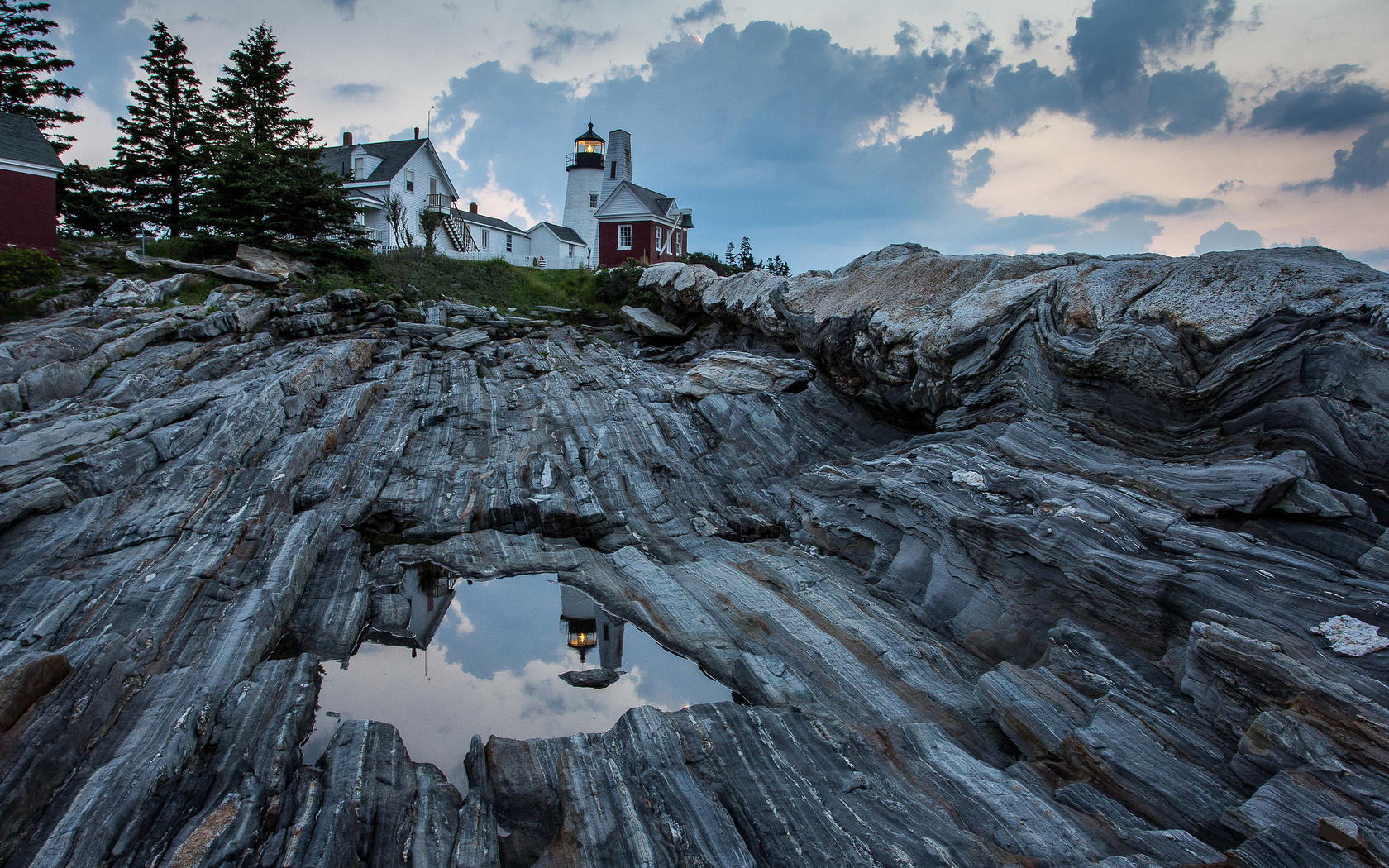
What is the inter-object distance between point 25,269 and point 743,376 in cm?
2419

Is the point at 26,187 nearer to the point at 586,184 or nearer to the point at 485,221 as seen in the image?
the point at 485,221

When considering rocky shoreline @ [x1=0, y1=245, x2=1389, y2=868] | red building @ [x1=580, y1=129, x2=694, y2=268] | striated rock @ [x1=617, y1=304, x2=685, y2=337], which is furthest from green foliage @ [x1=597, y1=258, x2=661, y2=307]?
rocky shoreline @ [x1=0, y1=245, x2=1389, y2=868]

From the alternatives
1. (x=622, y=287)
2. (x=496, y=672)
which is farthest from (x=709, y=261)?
(x=496, y=672)

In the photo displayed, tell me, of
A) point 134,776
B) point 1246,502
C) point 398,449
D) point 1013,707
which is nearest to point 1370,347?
point 1246,502

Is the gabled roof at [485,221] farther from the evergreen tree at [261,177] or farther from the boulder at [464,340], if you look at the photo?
the boulder at [464,340]

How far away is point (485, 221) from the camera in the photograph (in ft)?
173

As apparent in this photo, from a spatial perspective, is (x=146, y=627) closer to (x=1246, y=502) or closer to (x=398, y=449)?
(x=398, y=449)

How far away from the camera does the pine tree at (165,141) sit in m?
31.9

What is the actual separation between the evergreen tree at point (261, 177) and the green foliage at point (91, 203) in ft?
16.3

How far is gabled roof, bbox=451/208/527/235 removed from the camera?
50.2 m

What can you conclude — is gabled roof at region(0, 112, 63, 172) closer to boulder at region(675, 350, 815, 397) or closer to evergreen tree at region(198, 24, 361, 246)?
evergreen tree at region(198, 24, 361, 246)

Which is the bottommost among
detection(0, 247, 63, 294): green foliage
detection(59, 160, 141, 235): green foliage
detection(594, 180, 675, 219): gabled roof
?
detection(0, 247, 63, 294): green foliage

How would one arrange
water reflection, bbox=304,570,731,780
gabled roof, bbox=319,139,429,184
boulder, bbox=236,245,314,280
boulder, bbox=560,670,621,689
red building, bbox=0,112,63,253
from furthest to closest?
1. gabled roof, bbox=319,139,429,184
2. boulder, bbox=236,245,314,280
3. red building, bbox=0,112,63,253
4. boulder, bbox=560,670,621,689
5. water reflection, bbox=304,570,731,780

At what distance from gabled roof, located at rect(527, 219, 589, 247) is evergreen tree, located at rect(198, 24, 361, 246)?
23318 mm
